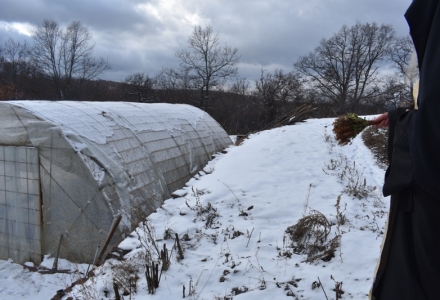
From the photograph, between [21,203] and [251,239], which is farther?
[21,203]

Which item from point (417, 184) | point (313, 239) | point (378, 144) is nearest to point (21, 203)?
point (313, 239)

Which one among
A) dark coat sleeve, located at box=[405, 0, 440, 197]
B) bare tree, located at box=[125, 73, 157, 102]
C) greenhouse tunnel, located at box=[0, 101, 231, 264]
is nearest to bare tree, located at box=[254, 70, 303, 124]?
bare tree, located at box=[125, 73, 157, 102]

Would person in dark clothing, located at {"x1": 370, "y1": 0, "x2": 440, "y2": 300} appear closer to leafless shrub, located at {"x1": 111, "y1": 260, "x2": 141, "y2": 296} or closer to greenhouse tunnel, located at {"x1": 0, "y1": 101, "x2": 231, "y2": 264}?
leafless shrub, located at {"x1": 111, "y1": 260, "x2": 141, "y2": 296}

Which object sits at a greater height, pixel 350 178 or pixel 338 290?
pixel 350 178

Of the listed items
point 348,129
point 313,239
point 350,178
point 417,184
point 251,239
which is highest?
point 348,129

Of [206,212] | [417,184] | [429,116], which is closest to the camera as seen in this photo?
[429,116]

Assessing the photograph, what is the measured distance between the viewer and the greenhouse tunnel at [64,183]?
5.86 meters

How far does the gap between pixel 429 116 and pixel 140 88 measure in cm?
→ 3461

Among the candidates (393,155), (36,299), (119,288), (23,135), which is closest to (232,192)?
(119,288)

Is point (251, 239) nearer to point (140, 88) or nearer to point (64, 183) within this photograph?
point (64, 183)

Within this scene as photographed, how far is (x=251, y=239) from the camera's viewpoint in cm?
430

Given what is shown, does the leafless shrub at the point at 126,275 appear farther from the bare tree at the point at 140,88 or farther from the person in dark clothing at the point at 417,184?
the bare tree at the point at 140,88

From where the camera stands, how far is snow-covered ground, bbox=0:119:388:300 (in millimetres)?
3281

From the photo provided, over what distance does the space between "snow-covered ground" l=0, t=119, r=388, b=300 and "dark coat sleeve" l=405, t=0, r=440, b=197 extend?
2122 mm
